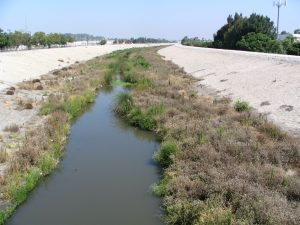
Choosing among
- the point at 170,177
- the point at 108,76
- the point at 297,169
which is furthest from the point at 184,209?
the point at 108,76

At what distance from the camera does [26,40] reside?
112625 mm

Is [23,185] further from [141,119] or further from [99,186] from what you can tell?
[141,119]

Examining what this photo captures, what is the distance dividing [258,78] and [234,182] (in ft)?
79.1

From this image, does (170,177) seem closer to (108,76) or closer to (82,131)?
(82,131)

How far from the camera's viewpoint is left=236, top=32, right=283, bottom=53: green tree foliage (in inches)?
2862

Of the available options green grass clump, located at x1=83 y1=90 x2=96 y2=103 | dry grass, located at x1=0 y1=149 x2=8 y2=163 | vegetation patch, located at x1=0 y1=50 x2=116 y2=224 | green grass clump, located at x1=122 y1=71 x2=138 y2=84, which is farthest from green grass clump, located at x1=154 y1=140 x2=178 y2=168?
green grass clump, located at x1=122 y1=71 x2=138 y2=84

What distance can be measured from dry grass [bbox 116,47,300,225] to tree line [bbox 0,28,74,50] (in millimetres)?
80856

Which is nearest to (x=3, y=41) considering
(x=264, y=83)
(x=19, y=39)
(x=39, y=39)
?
(x=19, y=39)

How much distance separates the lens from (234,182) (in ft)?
41.5

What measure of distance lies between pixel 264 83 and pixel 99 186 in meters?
20.9

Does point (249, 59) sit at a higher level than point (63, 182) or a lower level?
higher

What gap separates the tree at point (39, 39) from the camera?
12018 centimetres

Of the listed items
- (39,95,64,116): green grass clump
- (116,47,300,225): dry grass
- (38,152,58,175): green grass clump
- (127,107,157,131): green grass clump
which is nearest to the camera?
(116,47,300,225): dry grass

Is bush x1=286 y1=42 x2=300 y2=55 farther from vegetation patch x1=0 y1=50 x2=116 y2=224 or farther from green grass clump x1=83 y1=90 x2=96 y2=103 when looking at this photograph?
vegetation patch x1=0 y1=50 x2=116 y2=224
